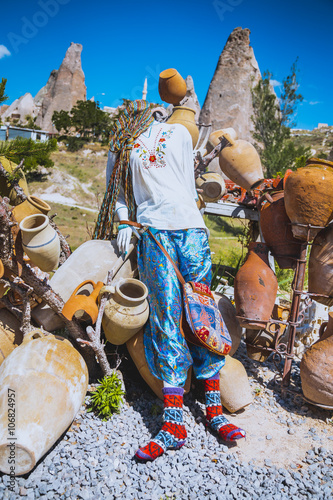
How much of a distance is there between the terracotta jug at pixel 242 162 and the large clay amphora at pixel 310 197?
79 cm

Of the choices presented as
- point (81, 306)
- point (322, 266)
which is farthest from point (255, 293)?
point (81, 306)

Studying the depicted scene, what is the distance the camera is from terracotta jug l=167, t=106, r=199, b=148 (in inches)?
124

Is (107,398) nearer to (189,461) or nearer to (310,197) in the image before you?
(189,461)

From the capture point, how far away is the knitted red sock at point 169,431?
2057 mm

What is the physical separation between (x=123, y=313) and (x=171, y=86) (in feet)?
6.36

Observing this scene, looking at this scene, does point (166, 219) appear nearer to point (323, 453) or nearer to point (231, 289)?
point (323, 453)

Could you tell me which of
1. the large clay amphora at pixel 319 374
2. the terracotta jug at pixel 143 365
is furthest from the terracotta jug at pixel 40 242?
the large clay amphora at pixel 319 374

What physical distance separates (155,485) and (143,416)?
22.6 inches

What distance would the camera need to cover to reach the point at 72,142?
1065 inches

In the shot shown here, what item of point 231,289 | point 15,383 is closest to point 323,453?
point 15,383

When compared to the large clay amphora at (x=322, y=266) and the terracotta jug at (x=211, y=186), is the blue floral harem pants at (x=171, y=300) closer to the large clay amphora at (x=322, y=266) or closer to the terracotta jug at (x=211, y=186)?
the large clay amphora at (x=322, y=266)

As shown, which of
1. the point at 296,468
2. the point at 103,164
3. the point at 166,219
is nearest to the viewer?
the point at 296,468

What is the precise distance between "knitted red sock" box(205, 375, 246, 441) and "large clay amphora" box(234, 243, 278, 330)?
587 mm

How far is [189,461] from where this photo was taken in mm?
2119
